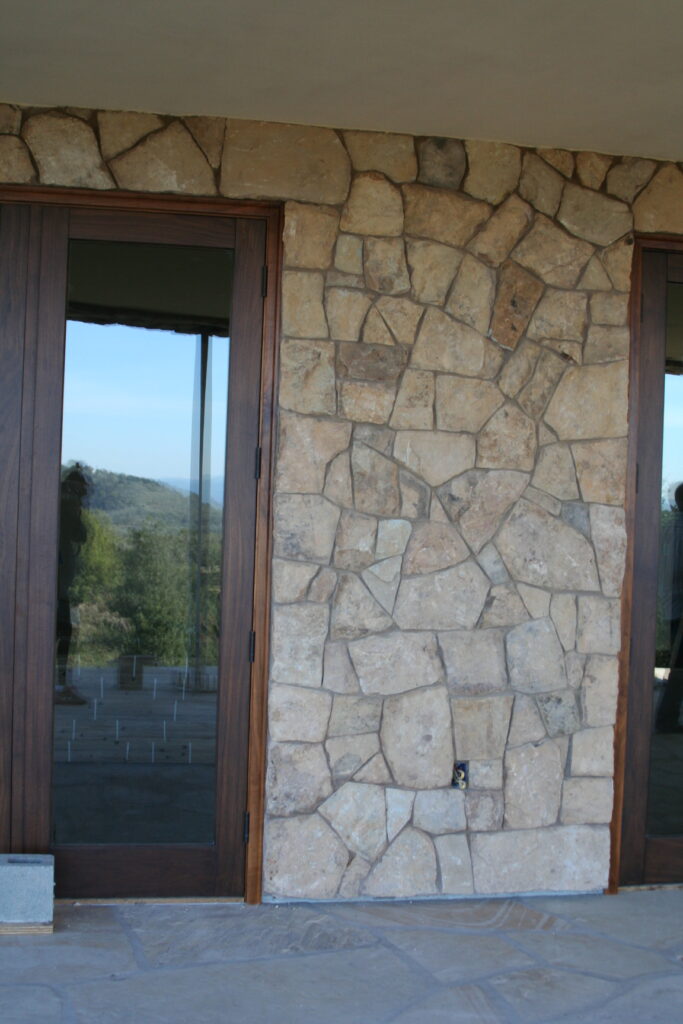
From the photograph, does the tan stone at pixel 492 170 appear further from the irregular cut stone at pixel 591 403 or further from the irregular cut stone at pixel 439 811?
the irregular cut stone at pixel 439 811

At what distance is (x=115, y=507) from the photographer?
12.4 ft

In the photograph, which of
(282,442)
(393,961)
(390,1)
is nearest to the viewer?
(390,1)

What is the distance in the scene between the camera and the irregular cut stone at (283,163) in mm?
3723

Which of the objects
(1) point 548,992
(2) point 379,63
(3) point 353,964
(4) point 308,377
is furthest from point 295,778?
(2) point 379,63

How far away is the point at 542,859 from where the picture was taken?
3926mm

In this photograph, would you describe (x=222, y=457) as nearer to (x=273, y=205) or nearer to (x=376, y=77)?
(x=273, y=205)

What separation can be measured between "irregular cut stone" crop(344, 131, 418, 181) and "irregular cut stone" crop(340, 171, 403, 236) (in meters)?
0.04

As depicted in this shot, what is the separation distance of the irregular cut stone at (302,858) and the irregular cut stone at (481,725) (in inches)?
23.3

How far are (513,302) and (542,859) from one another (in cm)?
216

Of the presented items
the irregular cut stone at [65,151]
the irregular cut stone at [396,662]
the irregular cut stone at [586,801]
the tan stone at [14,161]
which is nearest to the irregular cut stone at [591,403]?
the irregular cut stone at [396,662]

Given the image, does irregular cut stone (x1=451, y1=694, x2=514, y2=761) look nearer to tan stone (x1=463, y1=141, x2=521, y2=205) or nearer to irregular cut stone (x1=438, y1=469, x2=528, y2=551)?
irregular cut stone (x1=438, y1=469, x2=528, y2=551)

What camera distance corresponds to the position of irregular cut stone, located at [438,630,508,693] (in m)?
3.87

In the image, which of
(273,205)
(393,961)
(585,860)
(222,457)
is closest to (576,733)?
(585,860)

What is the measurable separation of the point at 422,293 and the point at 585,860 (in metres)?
2.28
